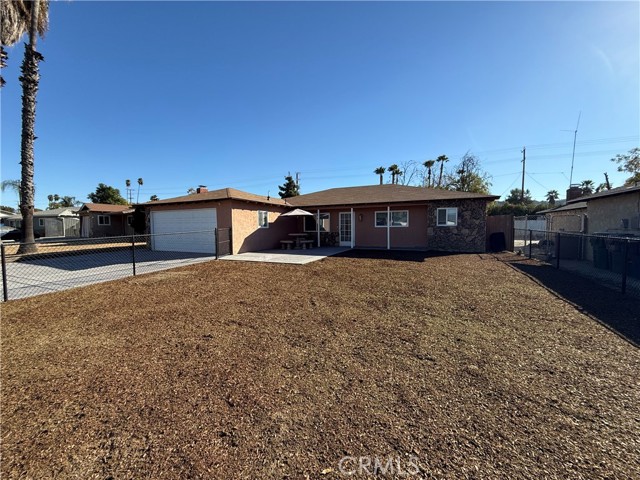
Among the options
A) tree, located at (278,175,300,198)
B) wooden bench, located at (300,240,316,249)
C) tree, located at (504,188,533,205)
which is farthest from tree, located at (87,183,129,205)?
tree, located at (504,188,533,205)

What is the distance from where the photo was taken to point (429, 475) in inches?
71.8

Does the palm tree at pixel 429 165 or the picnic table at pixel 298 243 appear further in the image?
the palm tree at pixel 429 165

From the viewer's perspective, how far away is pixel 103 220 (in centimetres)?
2739

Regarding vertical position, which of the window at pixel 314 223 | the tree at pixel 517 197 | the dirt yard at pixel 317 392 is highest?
the tree at pixel 517 197

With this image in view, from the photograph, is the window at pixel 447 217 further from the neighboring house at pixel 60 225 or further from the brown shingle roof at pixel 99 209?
the neighboring house at pixel 60 225

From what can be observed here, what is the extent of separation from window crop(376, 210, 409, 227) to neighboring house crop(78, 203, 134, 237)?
23.5 meters

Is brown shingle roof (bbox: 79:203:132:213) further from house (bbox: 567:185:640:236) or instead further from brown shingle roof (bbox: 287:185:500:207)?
house (bbox: 567:185:640:236)

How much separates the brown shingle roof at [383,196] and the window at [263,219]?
2.38m

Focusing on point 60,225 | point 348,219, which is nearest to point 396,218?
point 348,219

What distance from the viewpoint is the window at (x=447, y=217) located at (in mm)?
14383

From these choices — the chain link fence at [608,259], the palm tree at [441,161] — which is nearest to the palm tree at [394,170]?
the palm tree at [441,161]

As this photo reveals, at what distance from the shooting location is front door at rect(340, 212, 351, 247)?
17.1m

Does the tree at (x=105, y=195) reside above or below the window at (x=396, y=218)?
above

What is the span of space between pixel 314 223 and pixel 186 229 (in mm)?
7758
